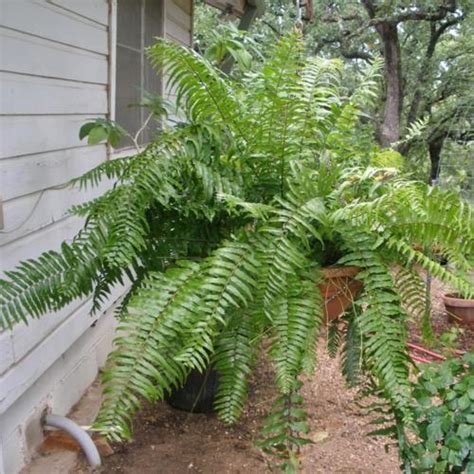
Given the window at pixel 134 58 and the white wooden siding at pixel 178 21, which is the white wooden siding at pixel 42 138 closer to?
the window at pixel 134 58

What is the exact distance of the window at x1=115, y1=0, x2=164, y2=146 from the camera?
9.92ft

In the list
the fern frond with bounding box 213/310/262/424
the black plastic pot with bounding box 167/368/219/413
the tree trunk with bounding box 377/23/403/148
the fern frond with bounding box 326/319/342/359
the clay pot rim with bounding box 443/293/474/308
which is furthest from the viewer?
the tree trunk with bounding box 377/23/403/148

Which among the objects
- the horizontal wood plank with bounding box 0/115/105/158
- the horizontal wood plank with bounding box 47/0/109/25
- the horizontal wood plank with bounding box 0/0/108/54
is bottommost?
the horizontal wood plank with bounding box 0/115/105/158

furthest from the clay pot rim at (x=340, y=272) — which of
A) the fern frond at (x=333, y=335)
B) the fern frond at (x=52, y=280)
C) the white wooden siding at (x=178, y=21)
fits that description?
the white wooden siding at (x=178, y=21)

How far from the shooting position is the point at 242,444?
229 centimetres

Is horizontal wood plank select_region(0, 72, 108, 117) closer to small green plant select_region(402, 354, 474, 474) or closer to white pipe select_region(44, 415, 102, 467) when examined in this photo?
white pipe select_region(44, 415, 102, 467)

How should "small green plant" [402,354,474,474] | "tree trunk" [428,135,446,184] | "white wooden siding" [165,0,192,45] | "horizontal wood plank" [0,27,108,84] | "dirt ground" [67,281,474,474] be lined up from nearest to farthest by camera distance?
"small green plant" [402,354,474,474] → "horizontal wood plank" [0,27,108,84] → "dirt ground" [67,281,474,474] → "white wooden siding" [165,0,192,45] → "tree trunk" [428,135,446,184]

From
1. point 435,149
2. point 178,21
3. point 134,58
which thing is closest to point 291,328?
point 134,58

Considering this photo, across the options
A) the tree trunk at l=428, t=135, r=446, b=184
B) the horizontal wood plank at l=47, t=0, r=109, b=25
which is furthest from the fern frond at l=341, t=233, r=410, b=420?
the tree trunk at l=428, t=135, r=446, b=184

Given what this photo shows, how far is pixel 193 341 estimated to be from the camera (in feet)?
3.99

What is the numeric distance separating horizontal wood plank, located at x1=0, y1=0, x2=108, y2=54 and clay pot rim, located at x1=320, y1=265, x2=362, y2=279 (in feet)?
4.14

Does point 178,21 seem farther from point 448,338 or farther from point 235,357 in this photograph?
point 235,357

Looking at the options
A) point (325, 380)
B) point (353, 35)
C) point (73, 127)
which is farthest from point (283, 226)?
point (353, 35)

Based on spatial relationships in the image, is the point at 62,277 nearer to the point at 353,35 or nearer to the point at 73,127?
the point at 73,127
